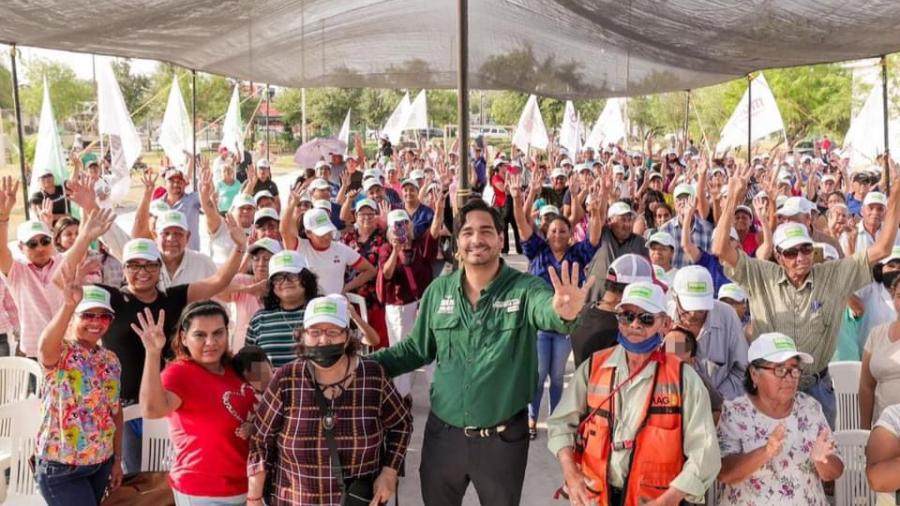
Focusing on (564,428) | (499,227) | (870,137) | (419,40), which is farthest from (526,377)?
(870,137)

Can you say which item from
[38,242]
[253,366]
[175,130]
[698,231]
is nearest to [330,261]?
[38,242]

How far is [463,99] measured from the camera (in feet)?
16.9

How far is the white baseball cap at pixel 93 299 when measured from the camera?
347cm

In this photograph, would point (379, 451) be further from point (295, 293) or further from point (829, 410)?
point (829, 410)

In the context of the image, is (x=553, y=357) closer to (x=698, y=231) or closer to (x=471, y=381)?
(x=698, y=231)

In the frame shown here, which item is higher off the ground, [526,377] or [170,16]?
[170,16]

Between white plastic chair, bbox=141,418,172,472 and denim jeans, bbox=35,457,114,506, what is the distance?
51 centimetres

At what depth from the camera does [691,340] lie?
3439 millimetres

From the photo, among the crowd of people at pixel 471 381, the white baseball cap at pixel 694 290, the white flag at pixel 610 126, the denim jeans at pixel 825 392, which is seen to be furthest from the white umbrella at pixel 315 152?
the denim jeans at pixel 825 392

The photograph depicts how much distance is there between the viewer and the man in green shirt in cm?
318

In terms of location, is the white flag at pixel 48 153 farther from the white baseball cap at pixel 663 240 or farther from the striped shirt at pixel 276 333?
the white baseball cap at pixel 663 240

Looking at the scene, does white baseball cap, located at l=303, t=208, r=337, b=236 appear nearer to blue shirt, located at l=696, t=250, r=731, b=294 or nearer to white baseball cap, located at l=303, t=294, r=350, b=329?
white baseball cap, located at l=303, t=294, r=350, b=329

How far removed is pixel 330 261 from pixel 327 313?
2617mm

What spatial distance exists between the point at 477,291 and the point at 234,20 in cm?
641
